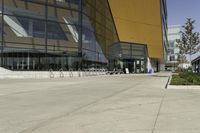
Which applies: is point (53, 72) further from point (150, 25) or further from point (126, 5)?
point (150, 25)

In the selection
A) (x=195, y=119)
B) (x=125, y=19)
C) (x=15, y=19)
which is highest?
(x=125, y=19)

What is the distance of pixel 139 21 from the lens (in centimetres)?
7150

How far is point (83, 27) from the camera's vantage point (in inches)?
1842

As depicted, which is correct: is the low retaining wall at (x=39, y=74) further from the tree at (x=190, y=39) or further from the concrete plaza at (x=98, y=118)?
the concrete plaza at (x=98, y=118)

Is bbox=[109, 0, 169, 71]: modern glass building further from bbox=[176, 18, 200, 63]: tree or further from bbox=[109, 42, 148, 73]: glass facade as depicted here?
bbox=[176, 18, 200, 63]: tree

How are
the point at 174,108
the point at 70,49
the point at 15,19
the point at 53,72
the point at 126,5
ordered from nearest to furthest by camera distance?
the point at 174,108, the point at 15,19, the point at 53,72, the point at 70,49, the point at 126,5

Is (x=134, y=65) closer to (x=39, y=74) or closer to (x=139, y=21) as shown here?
(x=139, y=21)

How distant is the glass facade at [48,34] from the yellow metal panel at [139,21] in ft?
47.0

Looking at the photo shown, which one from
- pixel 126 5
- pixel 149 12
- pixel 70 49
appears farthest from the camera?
pixel 149 12

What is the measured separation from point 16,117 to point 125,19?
2340 inches

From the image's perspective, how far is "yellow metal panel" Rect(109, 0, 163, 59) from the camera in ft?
219

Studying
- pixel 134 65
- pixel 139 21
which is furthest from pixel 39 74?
pixel 139 21

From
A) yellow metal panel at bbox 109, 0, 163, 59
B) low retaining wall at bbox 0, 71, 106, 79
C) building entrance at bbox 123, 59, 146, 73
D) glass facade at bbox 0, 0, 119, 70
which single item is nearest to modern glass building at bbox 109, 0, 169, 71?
yellow metal panel at bbox 109, 0, 163, 59

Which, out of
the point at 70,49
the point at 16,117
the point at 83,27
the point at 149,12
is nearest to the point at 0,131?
the point at 16,117
